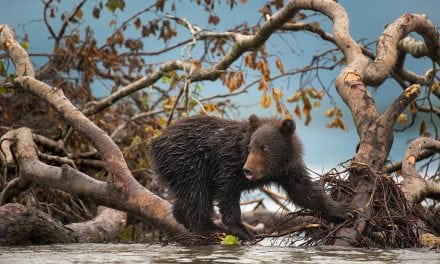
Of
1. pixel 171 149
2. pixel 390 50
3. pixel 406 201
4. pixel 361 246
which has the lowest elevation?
pixel 361 246

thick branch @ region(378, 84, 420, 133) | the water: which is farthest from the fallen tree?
the water

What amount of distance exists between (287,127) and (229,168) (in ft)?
2.09

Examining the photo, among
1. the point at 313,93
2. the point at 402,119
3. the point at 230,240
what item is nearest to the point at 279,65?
the point at 313,93

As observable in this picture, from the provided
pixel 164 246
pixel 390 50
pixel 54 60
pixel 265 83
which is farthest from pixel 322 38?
pixel 164 246

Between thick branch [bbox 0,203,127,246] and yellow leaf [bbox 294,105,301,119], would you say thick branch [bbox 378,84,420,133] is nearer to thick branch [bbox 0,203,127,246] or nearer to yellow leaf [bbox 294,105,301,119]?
thick branch [bbox 0,203,127,246]

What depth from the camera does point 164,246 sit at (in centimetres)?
708

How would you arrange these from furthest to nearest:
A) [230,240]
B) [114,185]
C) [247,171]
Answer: [114,185] → [230,240] → [247,171]

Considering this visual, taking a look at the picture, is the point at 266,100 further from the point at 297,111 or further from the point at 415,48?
the point at 415,48

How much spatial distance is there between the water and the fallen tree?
381mm

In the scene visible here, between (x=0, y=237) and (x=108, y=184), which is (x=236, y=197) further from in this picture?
(x=0, y=237)

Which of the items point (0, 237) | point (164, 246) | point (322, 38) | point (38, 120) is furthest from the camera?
point (38, 120)

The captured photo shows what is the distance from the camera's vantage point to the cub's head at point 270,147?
675 centimetres

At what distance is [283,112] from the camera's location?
9594mm

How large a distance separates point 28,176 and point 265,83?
2.98 meters
